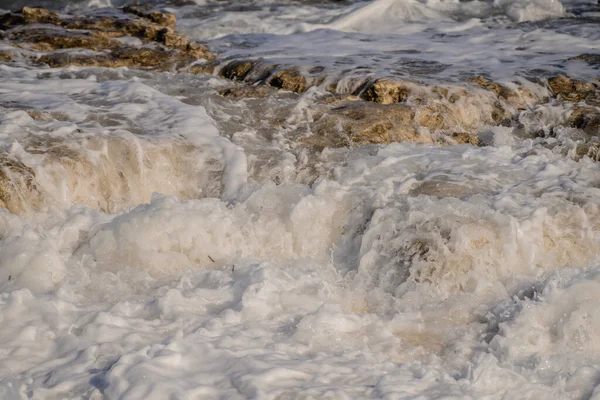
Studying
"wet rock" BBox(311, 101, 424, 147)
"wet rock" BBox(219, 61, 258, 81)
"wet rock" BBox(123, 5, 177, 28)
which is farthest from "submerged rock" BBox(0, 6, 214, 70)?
"wet rock" BBox(311, 101, 424, 147)

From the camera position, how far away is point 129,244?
4.85 meters

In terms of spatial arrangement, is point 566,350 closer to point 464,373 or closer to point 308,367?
point 464,373

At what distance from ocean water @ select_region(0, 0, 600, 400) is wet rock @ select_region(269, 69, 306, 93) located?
14.6 inches

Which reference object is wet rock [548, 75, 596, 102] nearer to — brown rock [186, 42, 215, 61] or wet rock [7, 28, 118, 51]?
brown rock [186, 42, 215, 61]

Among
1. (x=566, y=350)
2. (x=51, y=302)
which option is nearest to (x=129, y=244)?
(x=51, y=302)

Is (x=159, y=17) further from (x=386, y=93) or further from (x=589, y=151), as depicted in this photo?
(x=589, y=151)

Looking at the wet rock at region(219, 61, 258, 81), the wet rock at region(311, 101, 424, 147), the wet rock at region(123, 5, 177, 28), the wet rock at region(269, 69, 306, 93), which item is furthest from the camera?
the wet rock at region(123, 5, 177, 28)

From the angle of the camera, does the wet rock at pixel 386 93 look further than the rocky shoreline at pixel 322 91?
Yes

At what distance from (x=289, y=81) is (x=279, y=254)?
3787 mm

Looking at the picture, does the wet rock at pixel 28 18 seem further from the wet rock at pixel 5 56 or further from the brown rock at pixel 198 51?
the brown rock at pixel 198 51

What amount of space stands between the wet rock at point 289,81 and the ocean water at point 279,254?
370mm

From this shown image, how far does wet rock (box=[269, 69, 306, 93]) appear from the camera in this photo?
8.49m

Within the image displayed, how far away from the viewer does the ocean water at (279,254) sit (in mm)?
3555

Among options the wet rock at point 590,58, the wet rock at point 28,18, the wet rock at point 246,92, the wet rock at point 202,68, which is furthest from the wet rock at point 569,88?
the wet rock at point 28,18
